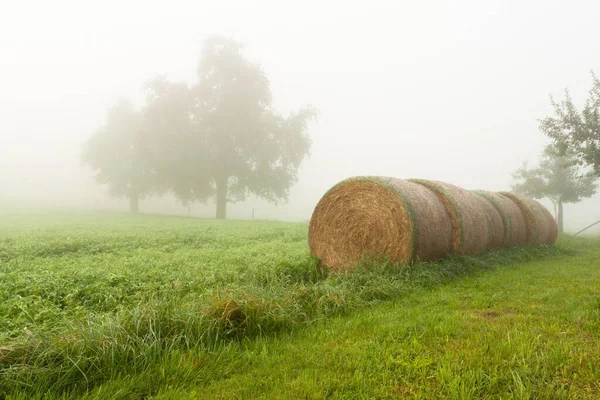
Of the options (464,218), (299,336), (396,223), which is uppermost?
(464,218)

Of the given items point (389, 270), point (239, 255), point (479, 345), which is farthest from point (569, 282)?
point (239, 255)

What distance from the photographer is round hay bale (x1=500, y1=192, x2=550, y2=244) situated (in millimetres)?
12164

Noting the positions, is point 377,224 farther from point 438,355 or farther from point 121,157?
point 121,157

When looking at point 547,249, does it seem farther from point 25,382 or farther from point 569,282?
point 25,382

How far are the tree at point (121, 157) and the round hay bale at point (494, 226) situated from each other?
3226 cm

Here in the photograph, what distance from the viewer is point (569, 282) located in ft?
22.7

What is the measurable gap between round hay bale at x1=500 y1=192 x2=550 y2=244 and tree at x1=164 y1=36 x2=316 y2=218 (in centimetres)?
2375

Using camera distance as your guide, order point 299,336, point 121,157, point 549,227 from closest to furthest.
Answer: point 299,336 < point 549,227 < point 121,157

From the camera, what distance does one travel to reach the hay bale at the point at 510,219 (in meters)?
11.1

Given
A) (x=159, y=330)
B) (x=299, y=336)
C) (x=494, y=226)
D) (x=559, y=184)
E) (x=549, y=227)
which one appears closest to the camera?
(x=159, y=330)

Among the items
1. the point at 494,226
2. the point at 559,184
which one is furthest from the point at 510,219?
the point at 559,184

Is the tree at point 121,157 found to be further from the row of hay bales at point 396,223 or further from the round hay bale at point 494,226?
the round hay bale at point 494,226

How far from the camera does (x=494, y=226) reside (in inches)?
414

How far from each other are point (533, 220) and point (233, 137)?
85.7 feet
